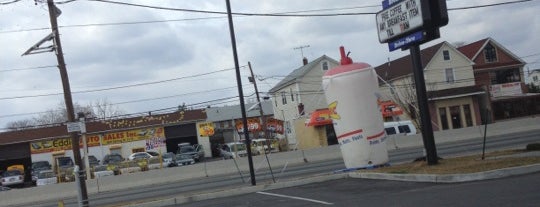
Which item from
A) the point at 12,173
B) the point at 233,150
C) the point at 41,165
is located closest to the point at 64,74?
the point at 12,173

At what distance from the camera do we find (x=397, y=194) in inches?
443

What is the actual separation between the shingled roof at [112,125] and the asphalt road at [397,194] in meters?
46.6

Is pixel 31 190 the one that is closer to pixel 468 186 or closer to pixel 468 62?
pixel 468 186

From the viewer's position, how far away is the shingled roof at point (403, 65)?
54.8m

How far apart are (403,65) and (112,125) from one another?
1244 inches

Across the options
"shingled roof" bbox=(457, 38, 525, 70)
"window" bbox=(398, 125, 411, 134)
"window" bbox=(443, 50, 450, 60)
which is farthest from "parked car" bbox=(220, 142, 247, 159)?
"shingled roof" bbox=(457, 38, 525, 70)

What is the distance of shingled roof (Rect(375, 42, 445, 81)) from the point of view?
180 feet

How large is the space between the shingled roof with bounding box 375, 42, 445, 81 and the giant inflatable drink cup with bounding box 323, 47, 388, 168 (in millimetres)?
37663

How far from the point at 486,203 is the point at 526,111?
53485mm

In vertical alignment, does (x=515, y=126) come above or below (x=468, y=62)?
below

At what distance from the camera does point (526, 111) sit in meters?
57.0

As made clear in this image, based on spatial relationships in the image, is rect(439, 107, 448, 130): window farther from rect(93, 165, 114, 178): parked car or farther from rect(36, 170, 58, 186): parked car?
rect(36, 170, 58, 186): parked car

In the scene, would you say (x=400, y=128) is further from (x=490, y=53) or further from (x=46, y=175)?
(x=46, y=175)

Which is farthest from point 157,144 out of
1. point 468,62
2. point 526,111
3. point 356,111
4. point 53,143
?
point 356,111
